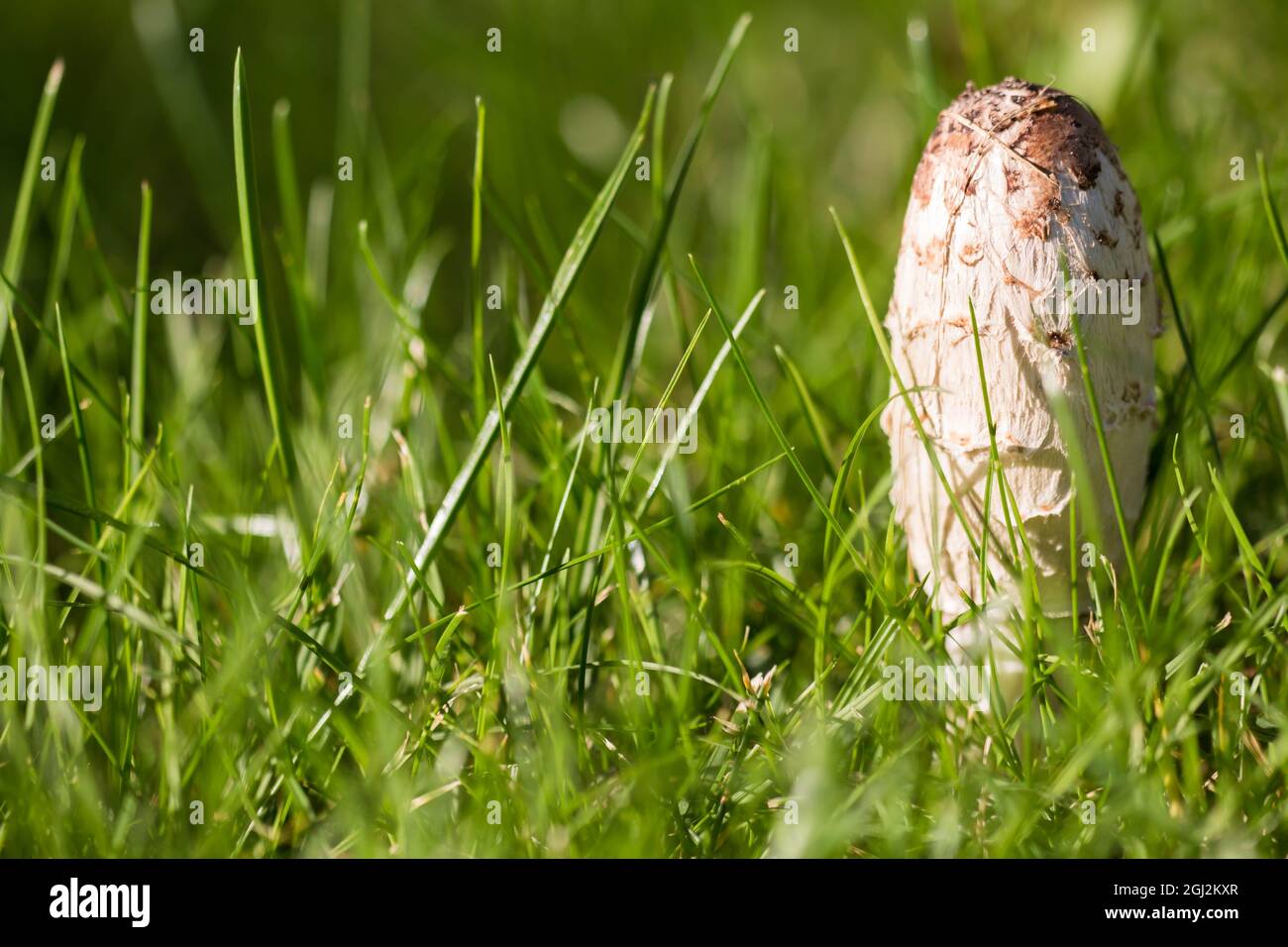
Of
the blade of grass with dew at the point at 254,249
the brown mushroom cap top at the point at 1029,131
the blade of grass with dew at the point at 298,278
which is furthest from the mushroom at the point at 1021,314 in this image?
the blade of grass with dew at the point at 298,278

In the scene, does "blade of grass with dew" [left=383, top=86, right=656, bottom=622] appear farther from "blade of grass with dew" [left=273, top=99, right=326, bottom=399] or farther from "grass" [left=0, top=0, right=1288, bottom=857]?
"blade of grass with dew" [left=273, top=99, right=326, bottom=399]

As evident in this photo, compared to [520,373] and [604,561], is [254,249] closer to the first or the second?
[520,373]

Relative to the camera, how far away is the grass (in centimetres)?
151

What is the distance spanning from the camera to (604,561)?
1761 mm

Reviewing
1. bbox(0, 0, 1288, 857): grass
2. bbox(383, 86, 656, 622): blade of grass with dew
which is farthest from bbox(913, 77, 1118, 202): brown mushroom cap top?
bbox(383, 86, 656, 622): blade of grass with dew

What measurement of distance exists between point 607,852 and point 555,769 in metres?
0.13

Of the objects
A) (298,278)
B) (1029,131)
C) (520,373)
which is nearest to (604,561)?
(520,373)

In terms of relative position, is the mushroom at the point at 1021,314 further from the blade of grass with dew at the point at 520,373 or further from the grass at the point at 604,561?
the blade of grass with dew at the point at 520,373

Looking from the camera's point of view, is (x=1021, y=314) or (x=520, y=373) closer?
(x=1021, y=314)

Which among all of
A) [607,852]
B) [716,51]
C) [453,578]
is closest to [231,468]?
[453,578]

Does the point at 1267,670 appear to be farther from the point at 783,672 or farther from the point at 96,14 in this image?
the point at 96,14

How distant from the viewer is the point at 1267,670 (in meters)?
1.65

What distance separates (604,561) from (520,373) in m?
0.31
